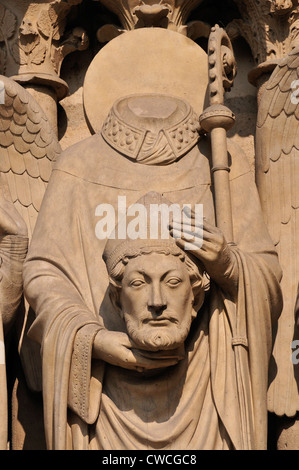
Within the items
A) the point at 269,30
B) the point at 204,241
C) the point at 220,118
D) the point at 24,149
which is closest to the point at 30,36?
the point at 24,149

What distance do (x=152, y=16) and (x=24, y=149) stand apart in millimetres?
1001

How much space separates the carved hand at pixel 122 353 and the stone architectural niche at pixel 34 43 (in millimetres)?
1706

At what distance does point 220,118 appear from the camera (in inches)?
328

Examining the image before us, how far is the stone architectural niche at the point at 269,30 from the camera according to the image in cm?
912

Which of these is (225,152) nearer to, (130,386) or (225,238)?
(225,238)

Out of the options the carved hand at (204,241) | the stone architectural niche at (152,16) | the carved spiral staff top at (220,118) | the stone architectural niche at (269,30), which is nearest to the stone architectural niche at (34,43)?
the stone architectural niche at (152,16)

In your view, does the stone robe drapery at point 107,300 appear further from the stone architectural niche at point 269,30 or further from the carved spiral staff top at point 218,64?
the stone architectural niche at point 269,30

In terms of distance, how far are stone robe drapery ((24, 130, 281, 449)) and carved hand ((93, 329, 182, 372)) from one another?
0.05 meters

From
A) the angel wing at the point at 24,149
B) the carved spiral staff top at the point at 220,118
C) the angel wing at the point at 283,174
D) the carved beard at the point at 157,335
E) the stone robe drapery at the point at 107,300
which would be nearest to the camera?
the carved beard at the point at 157,335

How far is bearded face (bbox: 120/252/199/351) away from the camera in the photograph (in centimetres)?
772

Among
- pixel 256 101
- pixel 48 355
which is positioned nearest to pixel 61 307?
pixel 48 355

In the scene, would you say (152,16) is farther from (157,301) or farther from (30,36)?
(157,301)

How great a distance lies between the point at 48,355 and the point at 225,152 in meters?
1.22

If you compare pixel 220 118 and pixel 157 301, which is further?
pixel 220 118
